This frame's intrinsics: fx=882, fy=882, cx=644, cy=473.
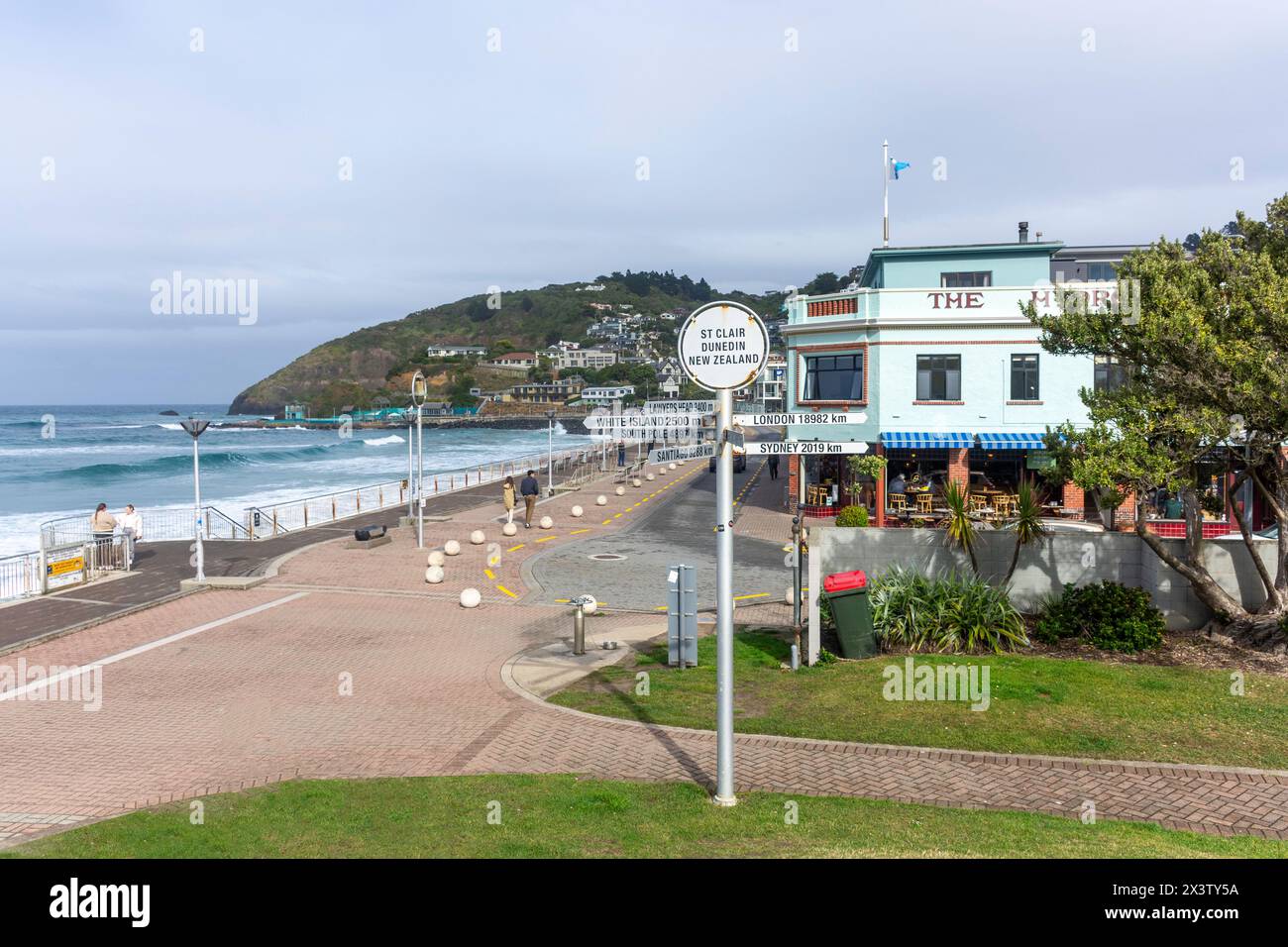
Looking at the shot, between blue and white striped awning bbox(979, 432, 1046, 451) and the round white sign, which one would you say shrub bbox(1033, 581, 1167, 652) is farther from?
blue and white striped awning bbox(979, 432, 1046, 451)

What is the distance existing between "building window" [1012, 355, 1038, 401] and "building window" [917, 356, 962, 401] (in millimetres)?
1761

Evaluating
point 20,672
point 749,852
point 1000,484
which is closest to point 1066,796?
point 749,852

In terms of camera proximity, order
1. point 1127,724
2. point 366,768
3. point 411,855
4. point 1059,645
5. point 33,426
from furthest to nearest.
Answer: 1. point 33,426
2. point 1059,645
3. point 1127,724
4. point 366,768
5. point 411,855

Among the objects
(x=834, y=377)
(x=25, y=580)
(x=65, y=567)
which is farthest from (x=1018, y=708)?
(x=834, y=377)

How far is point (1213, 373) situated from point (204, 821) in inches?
499

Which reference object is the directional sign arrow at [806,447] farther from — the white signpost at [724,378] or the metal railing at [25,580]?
the metal railing at [25,580]

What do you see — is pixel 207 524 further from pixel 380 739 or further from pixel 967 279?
pixel 967 279

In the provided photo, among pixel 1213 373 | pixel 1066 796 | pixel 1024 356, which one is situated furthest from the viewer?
pixel 1024 356

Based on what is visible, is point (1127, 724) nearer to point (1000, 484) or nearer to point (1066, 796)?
point (1066, 796)

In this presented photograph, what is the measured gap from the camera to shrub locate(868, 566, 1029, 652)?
511 inches

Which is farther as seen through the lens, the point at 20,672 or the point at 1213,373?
the point at 20,672

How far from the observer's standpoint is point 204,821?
752 cm

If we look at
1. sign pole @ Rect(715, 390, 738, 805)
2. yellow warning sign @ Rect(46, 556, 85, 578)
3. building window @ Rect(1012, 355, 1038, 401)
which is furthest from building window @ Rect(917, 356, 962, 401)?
yellow warning sign @ Rect(46, 556, 85, 578)

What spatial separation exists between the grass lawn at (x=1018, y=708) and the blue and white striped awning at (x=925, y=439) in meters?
17.7
